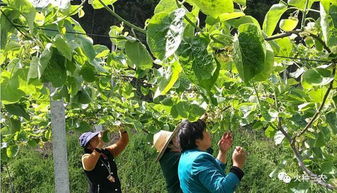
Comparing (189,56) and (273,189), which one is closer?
(189,56)

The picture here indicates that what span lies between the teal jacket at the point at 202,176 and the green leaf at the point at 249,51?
1.09 m

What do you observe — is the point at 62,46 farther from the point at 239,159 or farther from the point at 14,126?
the point at 239,159

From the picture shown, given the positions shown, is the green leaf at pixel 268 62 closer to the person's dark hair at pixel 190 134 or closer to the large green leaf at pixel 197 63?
the large green leaf at pixel 197 63

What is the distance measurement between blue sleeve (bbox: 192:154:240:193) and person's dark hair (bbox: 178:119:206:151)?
0.11 m

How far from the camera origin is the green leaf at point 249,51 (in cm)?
62

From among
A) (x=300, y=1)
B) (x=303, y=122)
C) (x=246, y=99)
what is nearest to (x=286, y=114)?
(x=303, y=122)

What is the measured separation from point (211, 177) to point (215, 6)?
3.70ft

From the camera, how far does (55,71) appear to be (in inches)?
32.5

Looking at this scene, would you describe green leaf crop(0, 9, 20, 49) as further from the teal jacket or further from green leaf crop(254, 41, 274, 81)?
the teal jacket

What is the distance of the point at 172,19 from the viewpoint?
621mm

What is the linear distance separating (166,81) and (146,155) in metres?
3.95

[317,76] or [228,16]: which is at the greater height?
[228,16]

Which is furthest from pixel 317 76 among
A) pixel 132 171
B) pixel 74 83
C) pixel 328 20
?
pixel 132 171

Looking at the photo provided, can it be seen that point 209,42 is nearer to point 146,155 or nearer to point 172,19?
point 172,19
